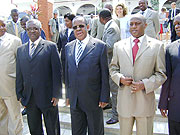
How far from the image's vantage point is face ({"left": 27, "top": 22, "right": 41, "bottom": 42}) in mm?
2809

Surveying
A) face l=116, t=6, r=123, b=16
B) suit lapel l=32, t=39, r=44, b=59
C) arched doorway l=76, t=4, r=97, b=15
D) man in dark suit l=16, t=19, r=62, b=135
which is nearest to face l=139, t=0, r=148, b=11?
face l=116, t=6, r=123, b=16

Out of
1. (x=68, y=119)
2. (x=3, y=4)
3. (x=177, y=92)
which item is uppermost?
(x=3, y=4)

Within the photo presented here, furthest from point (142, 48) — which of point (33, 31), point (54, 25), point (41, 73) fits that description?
point (54, 25)

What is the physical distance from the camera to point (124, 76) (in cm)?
242

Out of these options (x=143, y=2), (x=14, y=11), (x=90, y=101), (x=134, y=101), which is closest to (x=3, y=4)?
(x=14, y=11)

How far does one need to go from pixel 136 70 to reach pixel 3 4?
19.4 feet

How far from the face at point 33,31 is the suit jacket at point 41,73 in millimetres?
112

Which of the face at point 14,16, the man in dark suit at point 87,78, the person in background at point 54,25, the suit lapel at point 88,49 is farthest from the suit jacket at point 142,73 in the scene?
the person in background at point 54,25

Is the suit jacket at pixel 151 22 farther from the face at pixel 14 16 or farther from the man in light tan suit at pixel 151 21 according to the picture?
the face at pixel 14 16

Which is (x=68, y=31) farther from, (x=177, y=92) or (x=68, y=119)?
(x=177, y=92)

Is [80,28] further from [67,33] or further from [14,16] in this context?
[14,16]

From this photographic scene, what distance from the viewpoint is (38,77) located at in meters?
2.81

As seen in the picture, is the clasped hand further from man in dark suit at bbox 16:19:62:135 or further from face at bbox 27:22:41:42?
face at bbox 27:22:41:42

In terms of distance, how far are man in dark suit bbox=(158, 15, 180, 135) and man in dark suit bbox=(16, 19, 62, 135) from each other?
149 cm
